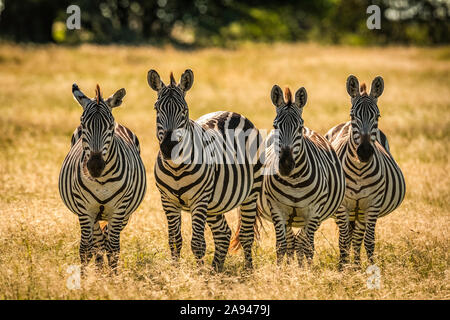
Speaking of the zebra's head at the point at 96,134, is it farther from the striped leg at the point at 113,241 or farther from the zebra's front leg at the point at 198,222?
the zebra's front leg at the point at 198,222

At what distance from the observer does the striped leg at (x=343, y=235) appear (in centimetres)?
846

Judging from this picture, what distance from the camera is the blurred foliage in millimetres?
46125

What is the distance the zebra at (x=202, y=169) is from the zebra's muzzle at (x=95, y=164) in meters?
0.67

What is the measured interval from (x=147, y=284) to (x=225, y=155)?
1.98 metres

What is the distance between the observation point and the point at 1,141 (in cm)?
1708

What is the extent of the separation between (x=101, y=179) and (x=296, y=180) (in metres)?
2.31

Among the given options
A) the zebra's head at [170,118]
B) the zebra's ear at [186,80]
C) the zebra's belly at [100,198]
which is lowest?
the zebra's belly at [100,198]

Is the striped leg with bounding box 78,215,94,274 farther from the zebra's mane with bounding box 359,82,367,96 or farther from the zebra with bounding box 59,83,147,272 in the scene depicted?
the zebra's mane with bounding box 359,82,367,96

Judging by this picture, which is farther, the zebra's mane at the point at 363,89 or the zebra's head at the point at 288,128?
the zebra's mane at the point at 363,89

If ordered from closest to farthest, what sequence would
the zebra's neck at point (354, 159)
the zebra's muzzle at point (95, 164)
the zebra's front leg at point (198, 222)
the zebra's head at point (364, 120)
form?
the zebra's muzzle at point (95, 164), the zebra's front leg at point (198, 222), the zebra's head at point (364, 120), the zebra's neck at point (354, 159)

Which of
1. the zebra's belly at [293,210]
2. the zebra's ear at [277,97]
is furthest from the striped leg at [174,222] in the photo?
the zebra's ear at [277,97]

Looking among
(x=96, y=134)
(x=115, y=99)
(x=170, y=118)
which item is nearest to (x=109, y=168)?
(x=96, y=134)

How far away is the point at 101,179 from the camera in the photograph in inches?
286

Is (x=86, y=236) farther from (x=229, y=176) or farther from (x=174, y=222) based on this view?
(x=229, y=176)
